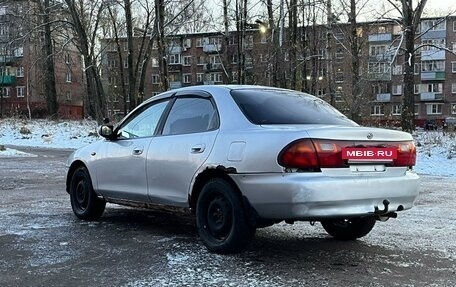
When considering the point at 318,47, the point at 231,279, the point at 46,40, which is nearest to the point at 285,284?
the point at 231,279

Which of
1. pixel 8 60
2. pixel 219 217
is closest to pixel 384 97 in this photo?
pixel 8 60

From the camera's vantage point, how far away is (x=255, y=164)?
4.64 metres

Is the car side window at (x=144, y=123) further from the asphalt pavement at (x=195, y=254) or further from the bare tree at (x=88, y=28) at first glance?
the bare tree at (x=88, y=28)

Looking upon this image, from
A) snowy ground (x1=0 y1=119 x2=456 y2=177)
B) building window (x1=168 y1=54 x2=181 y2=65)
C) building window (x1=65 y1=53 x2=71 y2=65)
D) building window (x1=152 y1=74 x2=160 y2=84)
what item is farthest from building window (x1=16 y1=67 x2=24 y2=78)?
snowy ground (x1=0 y1=119 x2=456 y2=177)

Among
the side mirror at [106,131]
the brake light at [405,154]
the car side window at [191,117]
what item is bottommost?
the brake light at [405,154]

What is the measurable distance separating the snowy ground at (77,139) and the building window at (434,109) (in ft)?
180

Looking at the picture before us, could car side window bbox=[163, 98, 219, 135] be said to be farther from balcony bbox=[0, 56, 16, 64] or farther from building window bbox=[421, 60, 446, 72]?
building window bbox=[421, 60, 446, 72]

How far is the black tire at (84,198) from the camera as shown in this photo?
22.7ft

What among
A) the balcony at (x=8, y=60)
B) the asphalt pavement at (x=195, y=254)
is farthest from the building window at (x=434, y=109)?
the asphalt pavement at (x=195, y=254)

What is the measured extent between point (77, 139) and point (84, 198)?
22.1 meters

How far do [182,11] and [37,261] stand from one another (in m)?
28.5

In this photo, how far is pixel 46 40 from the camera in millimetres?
40375

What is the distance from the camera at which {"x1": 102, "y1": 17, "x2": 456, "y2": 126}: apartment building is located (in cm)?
3384

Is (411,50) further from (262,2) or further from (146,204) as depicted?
(146,204)
